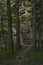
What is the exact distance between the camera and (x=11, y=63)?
45.2 ft

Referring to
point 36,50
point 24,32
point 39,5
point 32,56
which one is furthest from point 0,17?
point 24,32

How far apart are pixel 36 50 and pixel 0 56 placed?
3065mm

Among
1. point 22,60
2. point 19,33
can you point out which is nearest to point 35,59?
point 22,60

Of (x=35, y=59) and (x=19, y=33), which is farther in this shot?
(x=19, y=33)

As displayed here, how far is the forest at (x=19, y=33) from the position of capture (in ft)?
48.9

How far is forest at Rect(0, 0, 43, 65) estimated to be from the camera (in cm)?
1489

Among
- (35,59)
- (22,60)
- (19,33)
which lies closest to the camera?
(22,60)

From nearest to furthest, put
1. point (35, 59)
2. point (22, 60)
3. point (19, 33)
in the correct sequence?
point (22, 60)
point (35, 59)
point (19, 33)

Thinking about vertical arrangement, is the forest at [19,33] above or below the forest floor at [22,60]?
above

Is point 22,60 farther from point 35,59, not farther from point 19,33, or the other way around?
point 19,33

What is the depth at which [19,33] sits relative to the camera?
19750mm

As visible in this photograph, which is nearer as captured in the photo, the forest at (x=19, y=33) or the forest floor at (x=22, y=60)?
the forest floor at (x=22, y=60)

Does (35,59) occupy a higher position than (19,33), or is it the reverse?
(19,33)

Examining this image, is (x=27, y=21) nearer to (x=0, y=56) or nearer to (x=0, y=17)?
(x=0, y=17)
